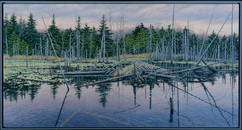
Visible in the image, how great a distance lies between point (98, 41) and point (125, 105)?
2.14ft

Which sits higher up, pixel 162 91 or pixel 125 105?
pixel 162 91

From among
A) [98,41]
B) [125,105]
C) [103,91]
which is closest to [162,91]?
[125,105]

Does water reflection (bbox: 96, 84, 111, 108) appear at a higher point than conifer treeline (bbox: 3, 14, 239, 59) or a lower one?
lower

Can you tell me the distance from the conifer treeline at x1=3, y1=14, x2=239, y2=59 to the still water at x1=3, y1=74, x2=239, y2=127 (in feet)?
0.98

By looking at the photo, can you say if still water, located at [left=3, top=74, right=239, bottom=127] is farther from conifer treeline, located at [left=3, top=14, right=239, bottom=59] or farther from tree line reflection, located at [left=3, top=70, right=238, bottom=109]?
conifer treeline, located at [left=3, top=14, right=239, bottom=59]

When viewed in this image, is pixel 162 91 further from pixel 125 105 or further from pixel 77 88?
pixel 77 88

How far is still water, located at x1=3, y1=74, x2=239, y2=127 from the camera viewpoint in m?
3.22

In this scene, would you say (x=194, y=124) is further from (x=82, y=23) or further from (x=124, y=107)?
(x=82, y=23)

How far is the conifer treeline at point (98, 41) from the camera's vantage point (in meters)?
3.20

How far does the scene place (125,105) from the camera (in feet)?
10.6

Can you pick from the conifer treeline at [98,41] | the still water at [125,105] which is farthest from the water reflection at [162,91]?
the conifer treeline at [98,41]

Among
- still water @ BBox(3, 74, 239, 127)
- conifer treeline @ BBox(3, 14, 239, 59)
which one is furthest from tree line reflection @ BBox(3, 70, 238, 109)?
conifer treeline @ BBox(3, 14, 239, 59)

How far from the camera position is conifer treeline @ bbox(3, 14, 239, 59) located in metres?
3.20

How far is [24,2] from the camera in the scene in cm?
318
